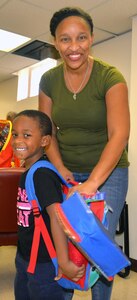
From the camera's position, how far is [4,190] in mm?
2182

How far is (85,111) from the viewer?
1.30m

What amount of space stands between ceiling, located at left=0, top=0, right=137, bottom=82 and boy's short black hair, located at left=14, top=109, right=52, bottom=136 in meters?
2.12

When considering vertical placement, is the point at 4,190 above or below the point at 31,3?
below

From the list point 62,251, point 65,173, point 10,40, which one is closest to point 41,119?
point 65,173

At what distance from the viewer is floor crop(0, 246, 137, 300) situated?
92.8 inches

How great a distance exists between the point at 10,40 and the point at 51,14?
1173mm

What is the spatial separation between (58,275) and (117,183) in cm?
42

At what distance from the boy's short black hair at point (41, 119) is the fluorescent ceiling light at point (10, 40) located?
3108mm

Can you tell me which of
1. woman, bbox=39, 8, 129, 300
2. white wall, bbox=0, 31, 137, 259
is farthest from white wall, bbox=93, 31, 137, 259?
woman, bbox=39, 8, 129, 300

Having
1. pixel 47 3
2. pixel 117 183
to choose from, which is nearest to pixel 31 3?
pixel 47 3

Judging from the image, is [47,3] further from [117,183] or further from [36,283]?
[36,283]

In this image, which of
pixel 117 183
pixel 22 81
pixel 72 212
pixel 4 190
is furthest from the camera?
pixel 22 81

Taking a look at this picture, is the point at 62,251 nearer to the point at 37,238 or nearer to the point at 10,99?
the point at 37,238

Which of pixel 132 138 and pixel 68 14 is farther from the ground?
pixel 68 14
